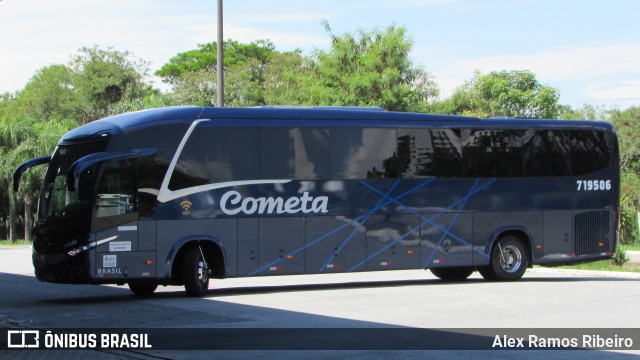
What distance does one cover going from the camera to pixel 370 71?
45.8 m

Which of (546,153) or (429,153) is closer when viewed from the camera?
(429,153)

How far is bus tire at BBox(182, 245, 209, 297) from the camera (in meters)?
18.8

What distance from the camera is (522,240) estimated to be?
23062 millimetres

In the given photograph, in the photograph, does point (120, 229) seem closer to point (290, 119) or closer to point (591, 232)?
point (290, 119)

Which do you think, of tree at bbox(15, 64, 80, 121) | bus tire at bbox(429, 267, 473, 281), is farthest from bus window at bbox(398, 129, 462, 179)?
tree at bbox(15, 64, 80, 121)

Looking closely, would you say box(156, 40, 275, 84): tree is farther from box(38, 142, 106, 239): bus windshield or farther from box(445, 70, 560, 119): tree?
box(38, 142, 106, 239): bus windshield

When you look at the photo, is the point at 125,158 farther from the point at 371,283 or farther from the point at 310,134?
the point at 371,283

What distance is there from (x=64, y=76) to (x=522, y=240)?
71370 millimetres

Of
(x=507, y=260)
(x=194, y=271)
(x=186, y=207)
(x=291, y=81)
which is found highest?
(x=291, y=81)

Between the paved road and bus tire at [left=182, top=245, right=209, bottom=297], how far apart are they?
32 centimetres

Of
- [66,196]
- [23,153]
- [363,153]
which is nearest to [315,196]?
[363,153]

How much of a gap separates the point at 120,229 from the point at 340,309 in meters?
4.38

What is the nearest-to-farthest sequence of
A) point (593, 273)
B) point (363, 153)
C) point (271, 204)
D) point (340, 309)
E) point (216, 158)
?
point (340, 309) < point (216, 158) < point (271, 204) < point (363, 153) < point (593, 273)

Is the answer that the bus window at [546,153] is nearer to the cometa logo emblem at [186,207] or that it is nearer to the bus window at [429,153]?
the bus window at [429,153]
